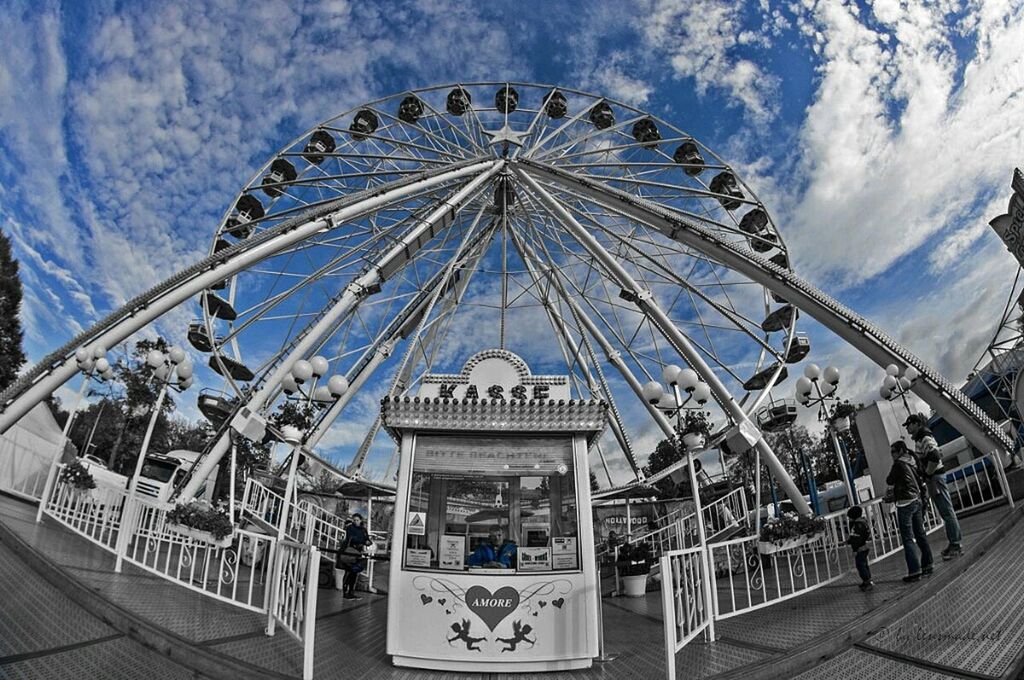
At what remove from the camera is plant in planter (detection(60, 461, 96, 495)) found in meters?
9.03

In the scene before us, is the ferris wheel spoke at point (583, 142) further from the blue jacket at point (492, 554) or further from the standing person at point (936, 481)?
the blue jacket at point (492, 554)

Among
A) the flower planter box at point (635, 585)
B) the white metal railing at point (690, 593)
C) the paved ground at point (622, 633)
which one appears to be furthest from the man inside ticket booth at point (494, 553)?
the flower planter box at point (635, 585)

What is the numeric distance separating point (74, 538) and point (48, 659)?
6.48m

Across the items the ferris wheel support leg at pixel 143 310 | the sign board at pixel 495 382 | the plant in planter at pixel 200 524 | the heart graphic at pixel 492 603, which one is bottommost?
the heart graphic at pixel 492 603

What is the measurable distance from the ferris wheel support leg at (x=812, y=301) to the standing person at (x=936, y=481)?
24.1 feet

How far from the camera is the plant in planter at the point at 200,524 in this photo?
7367mm

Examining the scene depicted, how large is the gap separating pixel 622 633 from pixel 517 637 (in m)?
2.02

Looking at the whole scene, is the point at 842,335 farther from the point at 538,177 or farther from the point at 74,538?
the point at 74,538

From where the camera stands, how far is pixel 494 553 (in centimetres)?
541

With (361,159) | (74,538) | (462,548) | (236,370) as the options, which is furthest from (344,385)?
(361,159)

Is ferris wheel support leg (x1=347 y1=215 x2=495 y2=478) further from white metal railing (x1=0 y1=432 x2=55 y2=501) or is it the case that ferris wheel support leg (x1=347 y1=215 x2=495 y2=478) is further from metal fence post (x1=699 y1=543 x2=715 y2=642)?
metal fence post (x1=699 y1=543 x2=715 y2=642)

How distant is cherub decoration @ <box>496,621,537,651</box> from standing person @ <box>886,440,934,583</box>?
14.0ft

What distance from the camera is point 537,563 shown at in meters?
5.26

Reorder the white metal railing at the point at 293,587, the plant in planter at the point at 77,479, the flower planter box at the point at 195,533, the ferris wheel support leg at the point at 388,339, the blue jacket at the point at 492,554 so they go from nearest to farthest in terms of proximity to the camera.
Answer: the white metal railing at the point at 293,587 < the blue jacket at the point at 492,554 < the flower planter box at the point at 195,533 < the plant in planter at the point at 77,479 < the ferris wheel support leg at the point at 388,339
